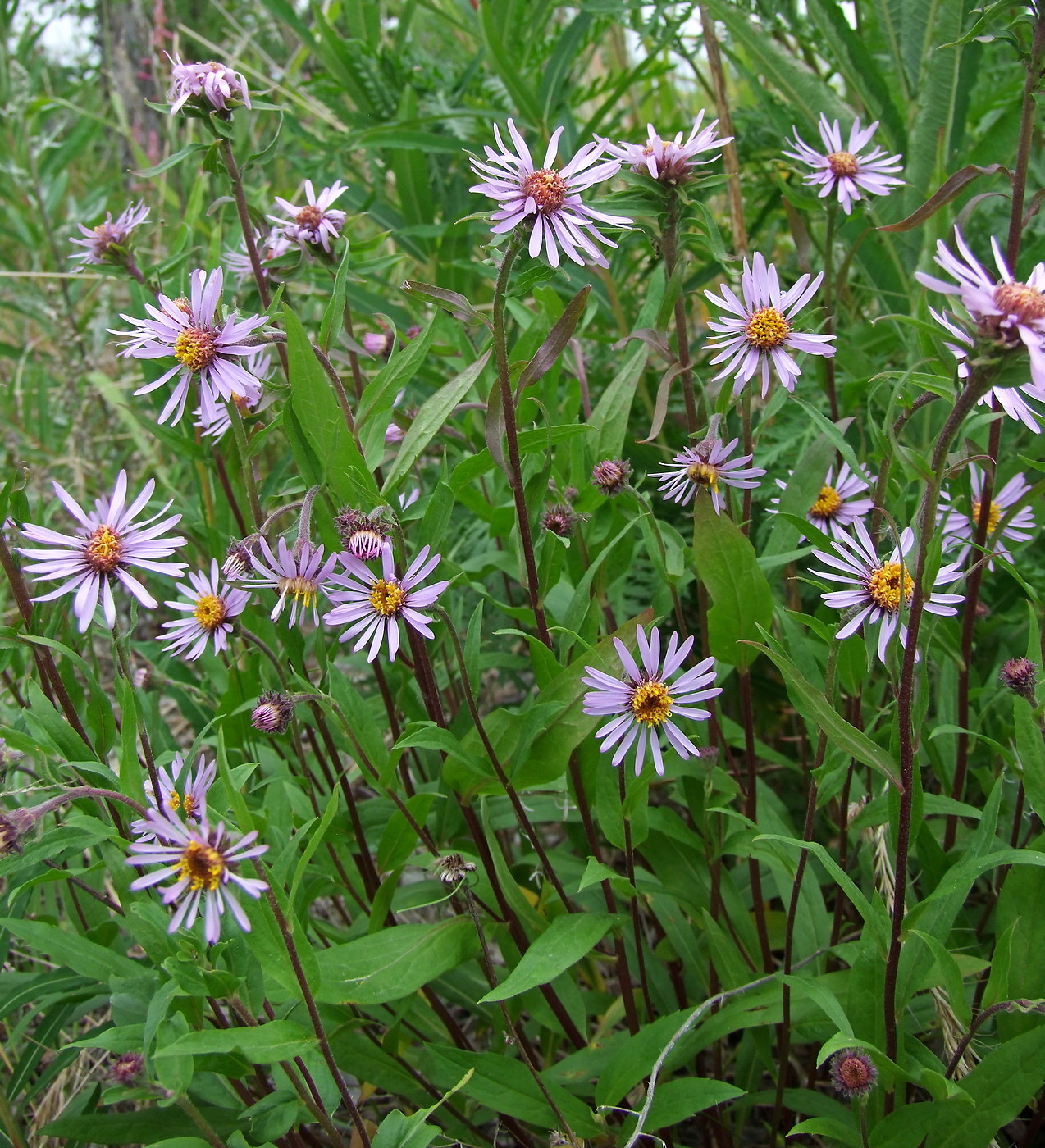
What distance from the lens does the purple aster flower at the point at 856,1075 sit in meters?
1.18

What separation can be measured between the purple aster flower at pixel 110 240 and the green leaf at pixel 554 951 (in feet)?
3.98

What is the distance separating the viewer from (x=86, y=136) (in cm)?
354

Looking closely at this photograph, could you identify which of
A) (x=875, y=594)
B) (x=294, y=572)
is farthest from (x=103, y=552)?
(x=875, y=594)

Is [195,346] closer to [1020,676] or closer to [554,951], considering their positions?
→ [554,951]

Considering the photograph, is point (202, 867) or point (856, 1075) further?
point (856, 1075)

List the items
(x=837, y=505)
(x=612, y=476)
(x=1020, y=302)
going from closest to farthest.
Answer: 1. (x=1020, y=302)
2. (x=612, y=476)
3. (x=837, y=505)

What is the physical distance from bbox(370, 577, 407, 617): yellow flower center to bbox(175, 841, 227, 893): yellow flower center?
398mm

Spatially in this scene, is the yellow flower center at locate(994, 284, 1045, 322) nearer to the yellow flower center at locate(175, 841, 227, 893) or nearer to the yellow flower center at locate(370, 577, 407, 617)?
the yellow flower center at locate(370, 577, 407, 617)

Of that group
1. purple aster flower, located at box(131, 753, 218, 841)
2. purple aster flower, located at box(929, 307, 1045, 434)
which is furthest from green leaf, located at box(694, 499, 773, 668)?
purple aster flower, located at box(131, 753, 218, 841)

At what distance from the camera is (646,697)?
50.8 inches

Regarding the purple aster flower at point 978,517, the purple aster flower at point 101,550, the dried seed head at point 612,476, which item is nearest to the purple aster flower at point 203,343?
the purple aster flower at point 101,550

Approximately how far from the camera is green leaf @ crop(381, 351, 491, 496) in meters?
1.24

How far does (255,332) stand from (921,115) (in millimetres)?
1416

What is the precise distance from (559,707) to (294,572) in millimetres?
373
